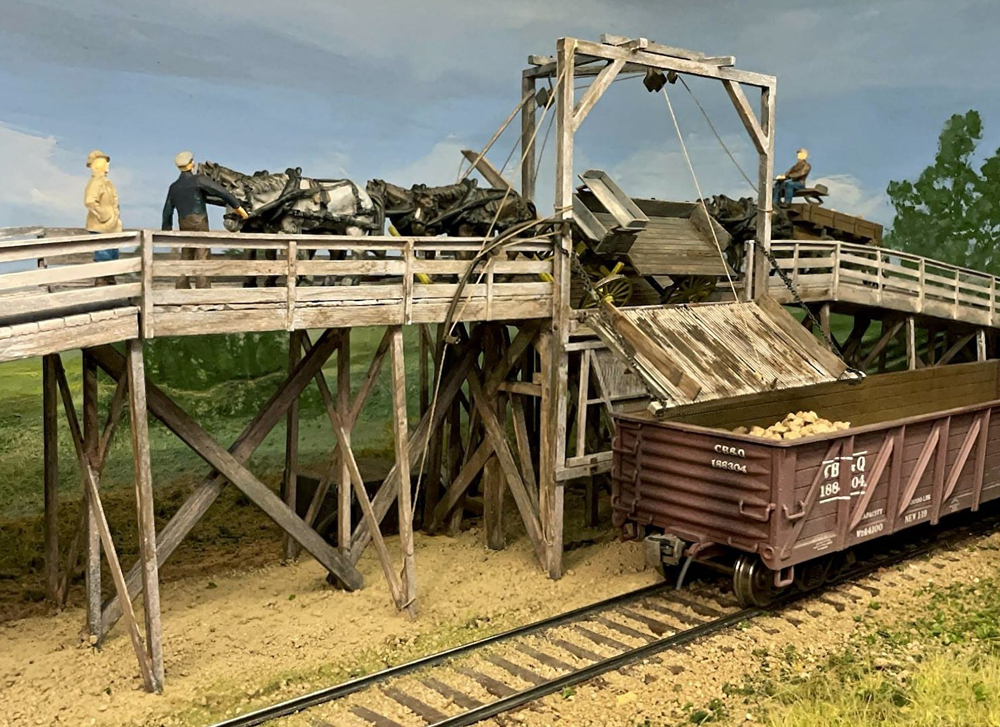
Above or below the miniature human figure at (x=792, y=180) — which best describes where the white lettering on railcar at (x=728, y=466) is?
below

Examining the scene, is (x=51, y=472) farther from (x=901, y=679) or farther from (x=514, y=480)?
(x=901, y=679)

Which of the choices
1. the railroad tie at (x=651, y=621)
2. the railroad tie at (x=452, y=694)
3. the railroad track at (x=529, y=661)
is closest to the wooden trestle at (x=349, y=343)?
the railroad track at (x=529, y=661)

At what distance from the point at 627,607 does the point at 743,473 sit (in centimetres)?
229

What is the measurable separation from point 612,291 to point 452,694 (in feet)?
20.3

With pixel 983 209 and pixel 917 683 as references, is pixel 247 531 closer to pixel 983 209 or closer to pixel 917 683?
pixel 917 683

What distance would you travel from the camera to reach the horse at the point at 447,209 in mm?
12164

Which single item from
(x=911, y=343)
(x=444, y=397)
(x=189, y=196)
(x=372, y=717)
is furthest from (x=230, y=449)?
(x=911, y=343)

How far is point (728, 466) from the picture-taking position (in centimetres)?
1012

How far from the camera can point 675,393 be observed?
34.8ft

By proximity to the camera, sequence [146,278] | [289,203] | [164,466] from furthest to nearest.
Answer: [164,466]
[289,203]
[146,278]

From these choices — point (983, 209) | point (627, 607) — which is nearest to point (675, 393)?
point (627, 607)

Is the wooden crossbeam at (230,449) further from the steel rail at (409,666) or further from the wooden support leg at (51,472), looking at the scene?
the steel rail at (409,666)

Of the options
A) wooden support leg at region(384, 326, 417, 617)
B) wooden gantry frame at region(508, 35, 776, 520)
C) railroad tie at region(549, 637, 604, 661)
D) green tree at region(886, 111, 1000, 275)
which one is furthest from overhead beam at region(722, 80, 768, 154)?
green tree at region(886, 111, 1000, 275)

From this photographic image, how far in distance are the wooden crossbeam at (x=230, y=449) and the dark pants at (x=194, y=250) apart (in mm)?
1139
